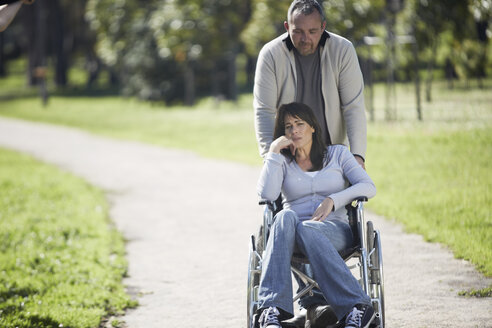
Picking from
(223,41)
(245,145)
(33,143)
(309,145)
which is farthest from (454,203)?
(223,41)

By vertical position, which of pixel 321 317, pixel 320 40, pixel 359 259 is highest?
pixel 320 40

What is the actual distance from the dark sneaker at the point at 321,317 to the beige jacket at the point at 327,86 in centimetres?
99

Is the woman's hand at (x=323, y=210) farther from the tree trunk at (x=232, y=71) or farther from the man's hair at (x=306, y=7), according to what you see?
the tree trunk at (x=232, y=71)

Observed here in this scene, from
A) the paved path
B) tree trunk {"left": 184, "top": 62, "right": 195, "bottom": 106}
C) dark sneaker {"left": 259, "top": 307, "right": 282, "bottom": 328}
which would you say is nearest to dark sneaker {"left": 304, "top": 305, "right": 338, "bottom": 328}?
dark sneaker {"left": 259, "top": 307, "right": 282, "bottom": 328}

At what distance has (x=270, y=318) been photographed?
3.42 m

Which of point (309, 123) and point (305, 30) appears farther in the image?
point (309, 123)

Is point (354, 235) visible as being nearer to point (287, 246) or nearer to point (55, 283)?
point (287, 246)

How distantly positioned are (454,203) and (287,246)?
4.57m

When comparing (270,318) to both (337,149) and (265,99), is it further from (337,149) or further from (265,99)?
(265,99)

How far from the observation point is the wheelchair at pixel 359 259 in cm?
365

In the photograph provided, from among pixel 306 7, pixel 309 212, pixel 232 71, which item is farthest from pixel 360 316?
pixel 232 71

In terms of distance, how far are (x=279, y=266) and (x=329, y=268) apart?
0.26m

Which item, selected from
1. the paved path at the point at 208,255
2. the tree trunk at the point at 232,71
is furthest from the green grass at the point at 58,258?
the tree trunk at the point at 232,71

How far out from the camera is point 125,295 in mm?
5137
